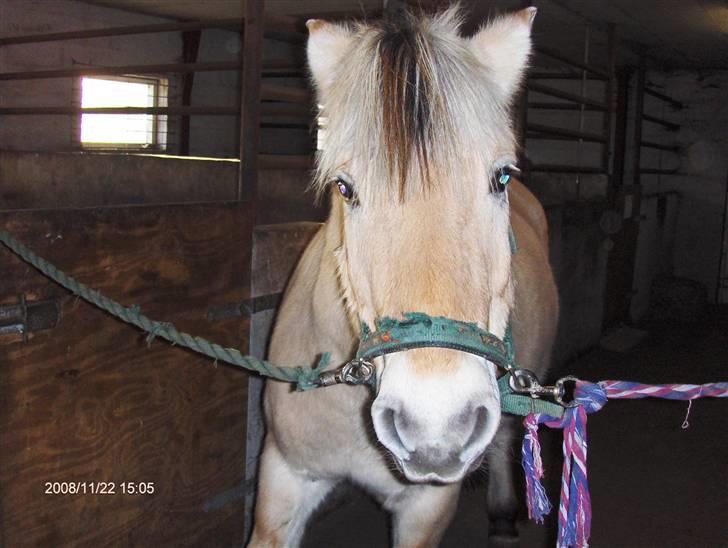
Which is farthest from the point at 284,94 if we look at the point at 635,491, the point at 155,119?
the point at 155,119

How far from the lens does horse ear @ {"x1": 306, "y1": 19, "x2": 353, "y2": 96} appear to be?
1.73 meters

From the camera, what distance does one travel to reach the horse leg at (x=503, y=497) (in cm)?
283

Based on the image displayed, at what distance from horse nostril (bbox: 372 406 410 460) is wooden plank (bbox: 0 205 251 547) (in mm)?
1041

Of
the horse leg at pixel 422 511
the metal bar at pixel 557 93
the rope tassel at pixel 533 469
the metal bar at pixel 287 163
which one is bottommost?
the horse leg at pixel 422 511

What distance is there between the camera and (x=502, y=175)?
148 cm

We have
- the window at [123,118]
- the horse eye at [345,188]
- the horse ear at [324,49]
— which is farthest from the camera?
the window at [123,118]

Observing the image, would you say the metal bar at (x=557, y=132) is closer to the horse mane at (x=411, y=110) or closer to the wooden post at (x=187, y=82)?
the horse mane at (x=411, y=110)

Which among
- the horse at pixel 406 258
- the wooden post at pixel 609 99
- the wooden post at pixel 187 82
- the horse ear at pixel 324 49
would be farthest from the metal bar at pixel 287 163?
the wooden post at pixel 187 82

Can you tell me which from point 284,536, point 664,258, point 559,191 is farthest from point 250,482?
point 664,258

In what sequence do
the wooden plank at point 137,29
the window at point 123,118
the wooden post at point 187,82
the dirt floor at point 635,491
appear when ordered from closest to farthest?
the dirt floor at point 635,491 < the wooden plank at point 137,29 < the window at point 123,118 < the wooden post at point 187,82

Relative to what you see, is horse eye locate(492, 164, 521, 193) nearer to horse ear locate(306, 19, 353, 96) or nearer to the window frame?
horse ear locate(306, 19, 353, 96)

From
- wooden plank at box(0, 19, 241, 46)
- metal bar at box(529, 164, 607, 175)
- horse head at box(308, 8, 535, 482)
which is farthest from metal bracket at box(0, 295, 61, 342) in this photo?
metal bar at box(529, 164, 607, 175)

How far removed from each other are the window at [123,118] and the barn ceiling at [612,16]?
33.4 inches

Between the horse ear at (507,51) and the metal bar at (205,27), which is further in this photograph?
the metal bar at (205,27)
